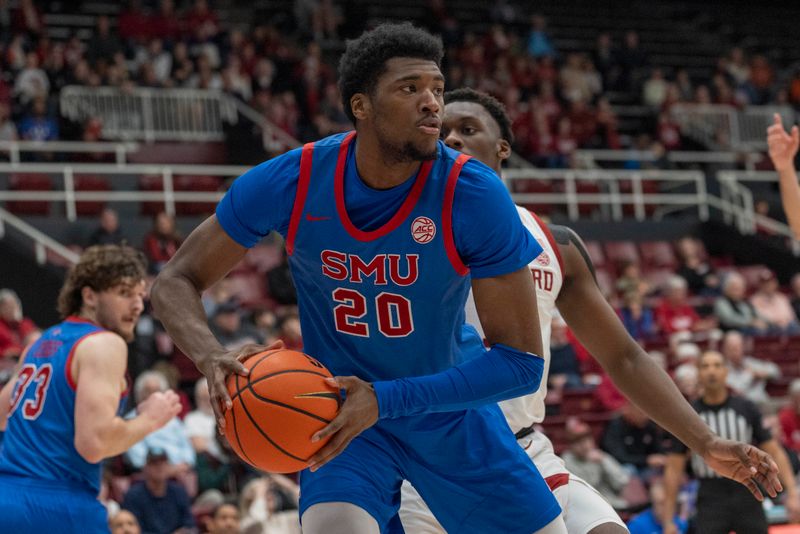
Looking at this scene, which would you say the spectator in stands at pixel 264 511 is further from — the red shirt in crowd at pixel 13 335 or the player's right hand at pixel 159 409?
the player's right hand at pixel 159 409

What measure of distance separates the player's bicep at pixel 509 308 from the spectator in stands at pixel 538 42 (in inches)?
718

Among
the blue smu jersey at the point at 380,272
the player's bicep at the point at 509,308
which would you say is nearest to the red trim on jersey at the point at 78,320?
the blue smu jersey at the point at 380,272

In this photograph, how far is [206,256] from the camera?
3.57 m

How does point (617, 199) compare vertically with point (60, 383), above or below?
below

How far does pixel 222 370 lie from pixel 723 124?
18.9 metres

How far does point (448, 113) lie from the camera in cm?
467

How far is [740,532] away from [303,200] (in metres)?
4.99

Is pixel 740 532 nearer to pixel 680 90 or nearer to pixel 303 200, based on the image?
pixel 303 200

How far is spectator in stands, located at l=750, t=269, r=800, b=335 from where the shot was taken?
14.5 meters

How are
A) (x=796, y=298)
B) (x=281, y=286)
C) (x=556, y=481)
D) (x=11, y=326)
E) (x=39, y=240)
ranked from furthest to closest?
(x=796, y=298) → (x=281, y=286) → (x=39, y=240) → (x=11, y=326) → (x=556, y=481)

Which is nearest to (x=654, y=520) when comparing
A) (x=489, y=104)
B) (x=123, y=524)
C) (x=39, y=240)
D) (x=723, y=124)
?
(x=123, y=524)

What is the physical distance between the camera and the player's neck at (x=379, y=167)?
3527 mm

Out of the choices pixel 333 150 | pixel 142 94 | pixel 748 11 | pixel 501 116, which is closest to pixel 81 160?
pixel 142 94

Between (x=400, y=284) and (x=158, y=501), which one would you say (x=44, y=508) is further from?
(x=158, y=501)
